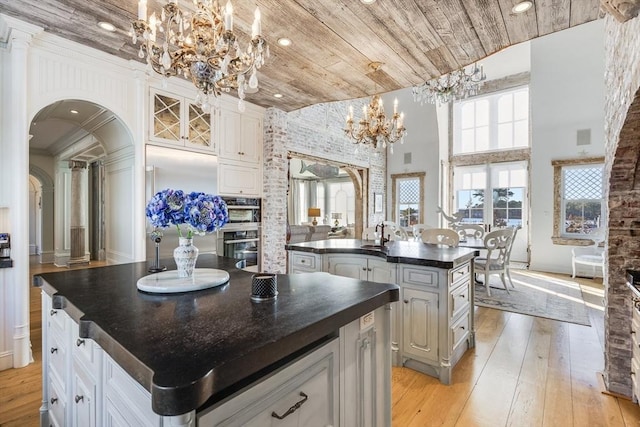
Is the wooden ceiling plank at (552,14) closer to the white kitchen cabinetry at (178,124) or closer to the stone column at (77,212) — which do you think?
the white kitchen cabinetry at (178,124)

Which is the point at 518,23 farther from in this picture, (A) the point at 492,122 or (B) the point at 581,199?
(A) the point at 492,122

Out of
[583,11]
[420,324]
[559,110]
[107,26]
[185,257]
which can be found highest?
[559,110]

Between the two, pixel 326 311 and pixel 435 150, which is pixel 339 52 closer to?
pixel 326 311

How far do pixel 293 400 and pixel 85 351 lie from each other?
3.03 ft

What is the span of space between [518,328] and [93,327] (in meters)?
3.99

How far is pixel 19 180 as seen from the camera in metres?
2.64

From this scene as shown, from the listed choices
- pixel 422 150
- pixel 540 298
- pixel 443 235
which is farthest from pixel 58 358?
pixel 422 150

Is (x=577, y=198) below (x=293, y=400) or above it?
above

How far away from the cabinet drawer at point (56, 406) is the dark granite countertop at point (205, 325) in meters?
0.56

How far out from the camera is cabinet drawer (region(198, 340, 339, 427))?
31.2 inches

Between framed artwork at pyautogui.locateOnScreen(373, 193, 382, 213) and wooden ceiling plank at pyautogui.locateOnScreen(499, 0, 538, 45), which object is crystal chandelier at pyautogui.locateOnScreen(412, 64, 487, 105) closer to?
wooden ceiling plank at pyautogui.locateOnScreen(499, 0, 538, 45)

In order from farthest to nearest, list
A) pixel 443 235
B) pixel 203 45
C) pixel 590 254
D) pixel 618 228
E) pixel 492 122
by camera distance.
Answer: pixel 492 122
pixel 590 254
pixel 443 235
pixel 618 228
pixel 203 45

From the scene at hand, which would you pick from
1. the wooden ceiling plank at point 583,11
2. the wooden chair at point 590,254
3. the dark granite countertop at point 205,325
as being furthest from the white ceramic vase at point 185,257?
the wooden chair at point 590,254

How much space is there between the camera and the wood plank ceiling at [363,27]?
235 centimetres
